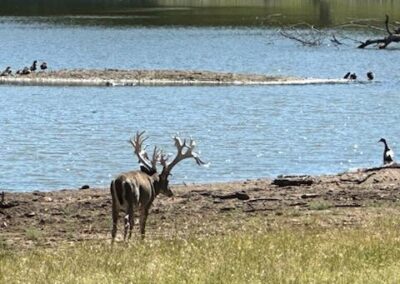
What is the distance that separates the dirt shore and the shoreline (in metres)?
25.5

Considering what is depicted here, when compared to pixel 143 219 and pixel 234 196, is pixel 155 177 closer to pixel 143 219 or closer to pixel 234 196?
pixel 143 219

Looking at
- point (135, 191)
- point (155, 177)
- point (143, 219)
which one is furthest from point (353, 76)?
point (135, 191)

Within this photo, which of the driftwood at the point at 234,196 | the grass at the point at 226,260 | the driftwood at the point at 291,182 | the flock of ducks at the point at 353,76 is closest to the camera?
the grass at the point at 226,260

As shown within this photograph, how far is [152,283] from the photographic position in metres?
9.91

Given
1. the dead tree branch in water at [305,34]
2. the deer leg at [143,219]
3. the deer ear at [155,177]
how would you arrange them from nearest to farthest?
the deer leg at [143,219]
the deer ear at [155,177]
the dead tree branch in water at [305,34]

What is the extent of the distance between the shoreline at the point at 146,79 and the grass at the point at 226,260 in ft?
110

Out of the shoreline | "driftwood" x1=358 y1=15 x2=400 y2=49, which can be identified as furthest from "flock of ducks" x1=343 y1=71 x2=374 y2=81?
"driftwood" x1=358 y1=15 x2=400 y2=49

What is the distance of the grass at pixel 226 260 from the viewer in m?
10.1

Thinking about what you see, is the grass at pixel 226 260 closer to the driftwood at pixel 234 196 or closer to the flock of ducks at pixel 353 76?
the driftwood at pixel 234 196

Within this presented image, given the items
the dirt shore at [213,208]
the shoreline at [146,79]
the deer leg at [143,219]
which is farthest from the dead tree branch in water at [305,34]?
the deer leg at [143,219]

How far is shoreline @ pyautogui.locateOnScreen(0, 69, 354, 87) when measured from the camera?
154 feet

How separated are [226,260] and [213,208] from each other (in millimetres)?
6892

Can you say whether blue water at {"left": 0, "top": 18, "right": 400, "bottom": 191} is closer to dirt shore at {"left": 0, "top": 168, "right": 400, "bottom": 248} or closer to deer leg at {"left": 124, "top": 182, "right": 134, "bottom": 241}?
dirt shore at {"left": 0, "top": 168, "right": 400, "bottom": 248}

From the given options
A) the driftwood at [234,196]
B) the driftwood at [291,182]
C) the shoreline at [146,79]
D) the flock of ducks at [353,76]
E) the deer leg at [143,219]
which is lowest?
the flock of ducks at [353,76]
